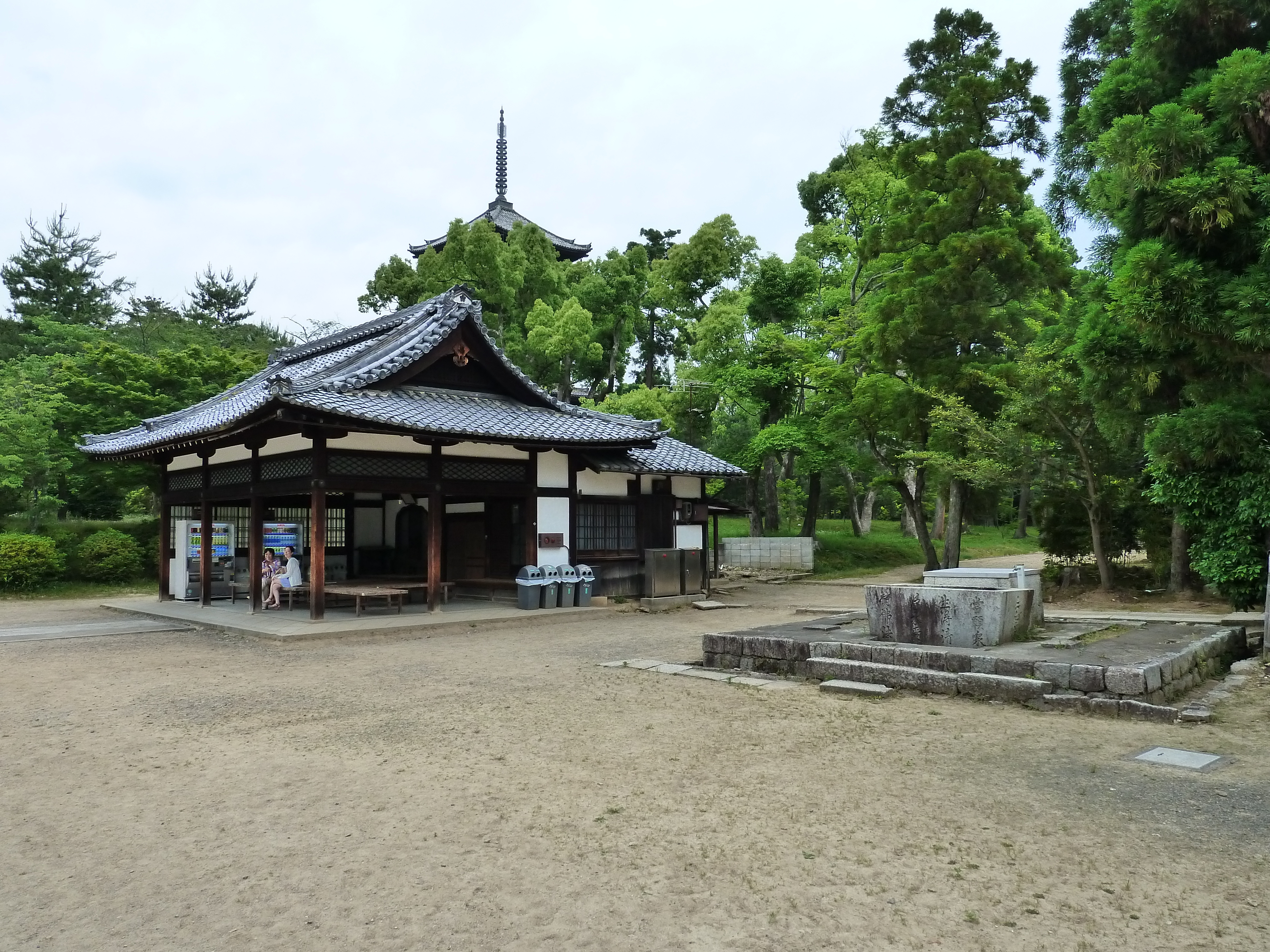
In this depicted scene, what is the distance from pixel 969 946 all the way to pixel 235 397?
18645 mm

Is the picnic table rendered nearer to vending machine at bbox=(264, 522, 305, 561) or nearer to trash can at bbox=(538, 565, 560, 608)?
trash can at bbox=(538, 565, 560, 608)

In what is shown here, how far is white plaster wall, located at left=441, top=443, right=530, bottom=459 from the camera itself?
15156mm

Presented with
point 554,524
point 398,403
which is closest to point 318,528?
point 398,403

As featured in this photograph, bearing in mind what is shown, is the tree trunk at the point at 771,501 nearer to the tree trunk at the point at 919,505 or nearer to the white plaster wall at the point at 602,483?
the tree trunk at the point at 919,505

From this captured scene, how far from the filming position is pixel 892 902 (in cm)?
353

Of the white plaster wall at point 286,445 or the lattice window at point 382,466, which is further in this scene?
the white plaster wall at point 286,445

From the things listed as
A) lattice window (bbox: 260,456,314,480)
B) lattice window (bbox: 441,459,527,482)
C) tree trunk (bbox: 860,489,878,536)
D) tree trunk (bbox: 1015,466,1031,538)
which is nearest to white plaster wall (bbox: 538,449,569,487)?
lattice window (bbox: 441,459,527,482)

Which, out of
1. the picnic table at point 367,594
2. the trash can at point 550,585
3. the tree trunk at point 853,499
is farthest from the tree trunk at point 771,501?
the picnic table at point 367,594

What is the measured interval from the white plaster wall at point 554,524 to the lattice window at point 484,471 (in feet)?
2.23

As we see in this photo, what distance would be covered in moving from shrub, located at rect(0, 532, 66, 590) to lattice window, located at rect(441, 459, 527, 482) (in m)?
12.7

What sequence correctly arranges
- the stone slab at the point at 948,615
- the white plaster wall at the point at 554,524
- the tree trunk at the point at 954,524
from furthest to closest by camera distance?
1. the tree trunk at the point at 954,524
2. the white plaster wall at the point at 554,524
3. the stone slab at the point at 948,615

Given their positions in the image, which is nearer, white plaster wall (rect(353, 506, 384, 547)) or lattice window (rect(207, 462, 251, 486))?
lattice window (rect(207, 462, 251, 486))

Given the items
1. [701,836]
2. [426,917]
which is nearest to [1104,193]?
[701,836]

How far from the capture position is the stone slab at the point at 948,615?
336 inches
